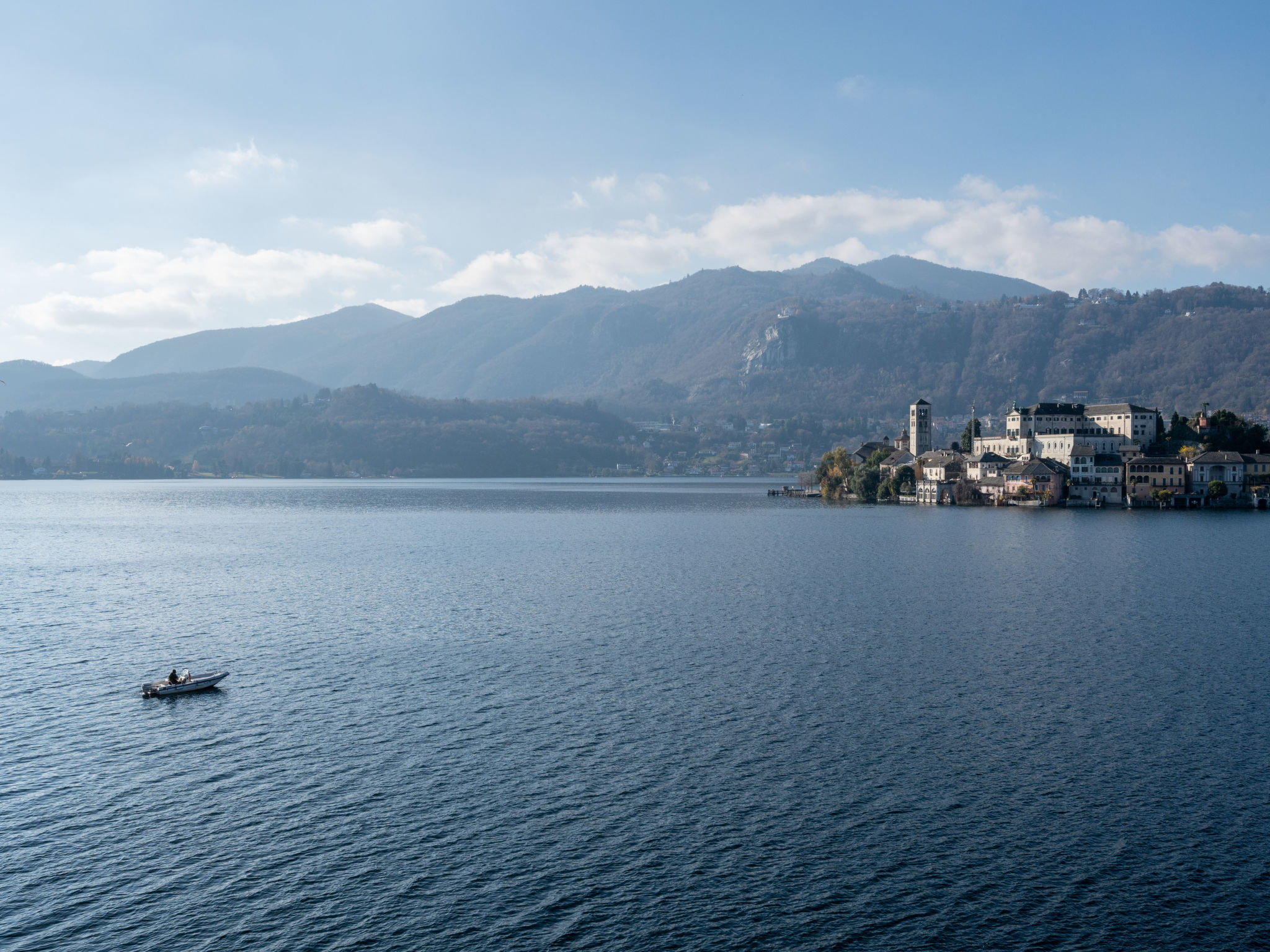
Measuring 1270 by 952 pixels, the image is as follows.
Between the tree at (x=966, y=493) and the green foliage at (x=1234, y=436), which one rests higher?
the green foliage at (x=1234, y=436)

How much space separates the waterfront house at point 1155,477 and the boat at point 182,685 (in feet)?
588

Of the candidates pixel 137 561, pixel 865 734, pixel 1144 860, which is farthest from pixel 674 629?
pixel 137 561

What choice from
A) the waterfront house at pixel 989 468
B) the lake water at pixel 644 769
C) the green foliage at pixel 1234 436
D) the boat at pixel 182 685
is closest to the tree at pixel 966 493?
the waterfront house at pixel 989 468

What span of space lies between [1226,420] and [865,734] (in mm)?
191669

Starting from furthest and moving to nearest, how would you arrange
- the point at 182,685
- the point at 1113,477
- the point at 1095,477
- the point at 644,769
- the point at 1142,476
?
the point at 1095,477 → the point at 1113,477 → the point at 1142,476 → the point at 182,685 → the point at 644,769

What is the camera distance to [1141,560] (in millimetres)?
98688

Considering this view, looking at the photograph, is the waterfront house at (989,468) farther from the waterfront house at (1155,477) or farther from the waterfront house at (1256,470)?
the waterfront house at (1256,470)

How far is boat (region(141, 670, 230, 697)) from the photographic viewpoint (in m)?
48.7

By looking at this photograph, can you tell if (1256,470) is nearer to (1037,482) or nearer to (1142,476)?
(1142,476)

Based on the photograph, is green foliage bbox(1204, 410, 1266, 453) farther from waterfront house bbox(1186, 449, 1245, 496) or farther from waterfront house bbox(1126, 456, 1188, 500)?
waterfront house bbox(1126, 456, 1188, 500)

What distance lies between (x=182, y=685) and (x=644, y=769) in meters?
26.4

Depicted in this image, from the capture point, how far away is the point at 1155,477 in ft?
599

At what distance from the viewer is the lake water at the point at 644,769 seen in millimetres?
27141

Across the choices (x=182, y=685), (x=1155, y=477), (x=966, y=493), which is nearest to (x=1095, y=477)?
(x=1155, y=477)
